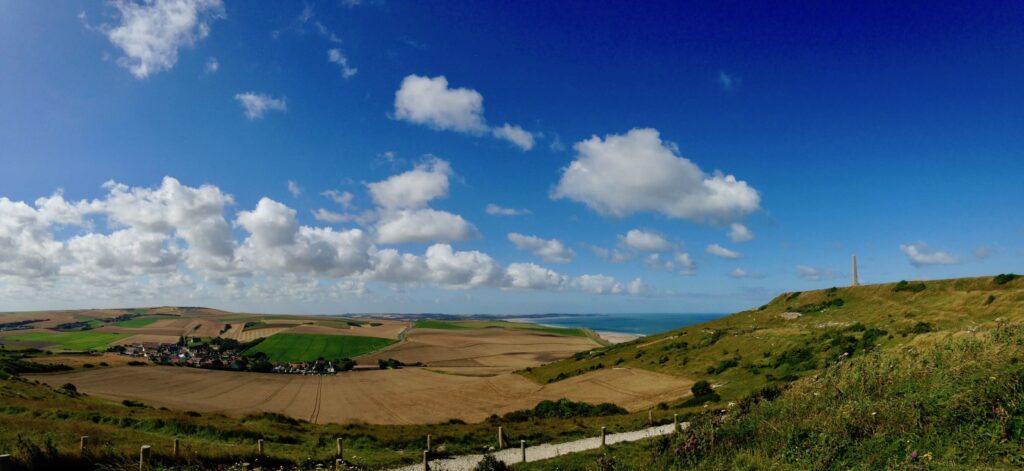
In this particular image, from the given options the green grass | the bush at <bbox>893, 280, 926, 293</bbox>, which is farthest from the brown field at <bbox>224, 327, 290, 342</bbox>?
the green grass

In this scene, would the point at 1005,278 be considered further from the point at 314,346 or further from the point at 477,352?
the point at 314,346

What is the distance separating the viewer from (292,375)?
104m

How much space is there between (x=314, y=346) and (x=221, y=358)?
96.2ft

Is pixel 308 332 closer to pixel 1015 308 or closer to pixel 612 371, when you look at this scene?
pixel 612 371

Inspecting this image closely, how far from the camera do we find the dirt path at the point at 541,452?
70.1 feet

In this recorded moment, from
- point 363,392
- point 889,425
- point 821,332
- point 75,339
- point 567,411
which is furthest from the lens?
point 75,339

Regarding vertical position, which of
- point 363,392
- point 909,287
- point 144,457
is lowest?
point 363,392

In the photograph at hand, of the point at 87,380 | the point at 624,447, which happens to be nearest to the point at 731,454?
the point at 624,447

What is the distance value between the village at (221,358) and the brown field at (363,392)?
13.8 metres

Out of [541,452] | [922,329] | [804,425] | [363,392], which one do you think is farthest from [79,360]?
[922,329]

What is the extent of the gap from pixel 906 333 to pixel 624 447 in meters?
32.4

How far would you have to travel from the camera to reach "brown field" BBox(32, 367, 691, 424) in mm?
51562

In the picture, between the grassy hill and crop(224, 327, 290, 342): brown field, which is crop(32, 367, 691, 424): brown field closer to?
the grassy hill

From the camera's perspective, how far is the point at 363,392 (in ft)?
246
